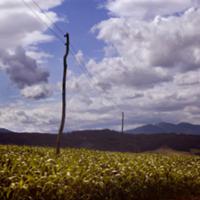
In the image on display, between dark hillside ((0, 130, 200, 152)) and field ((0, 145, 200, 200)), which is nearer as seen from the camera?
field ((0, 145, 200, 200))

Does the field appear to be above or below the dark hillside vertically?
below

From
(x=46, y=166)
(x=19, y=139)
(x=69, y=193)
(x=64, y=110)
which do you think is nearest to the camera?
→ (x=69, y=193)

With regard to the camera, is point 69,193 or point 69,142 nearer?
point 69,193

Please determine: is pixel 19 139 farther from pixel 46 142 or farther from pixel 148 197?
pixel 148 197

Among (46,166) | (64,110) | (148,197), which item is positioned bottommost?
(148,197)

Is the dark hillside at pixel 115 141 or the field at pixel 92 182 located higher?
the dark hillside at pixel 115 141

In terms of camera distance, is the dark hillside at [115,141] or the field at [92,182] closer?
the field at [92,182]

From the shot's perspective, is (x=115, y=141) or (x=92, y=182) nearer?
(x=92, y=182)

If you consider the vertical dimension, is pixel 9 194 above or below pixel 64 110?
below

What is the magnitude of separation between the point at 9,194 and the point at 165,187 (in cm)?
966

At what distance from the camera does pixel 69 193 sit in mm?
15031

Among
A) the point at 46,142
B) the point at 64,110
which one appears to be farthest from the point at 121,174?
the point at 46,142

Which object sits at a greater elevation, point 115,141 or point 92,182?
point 115,141

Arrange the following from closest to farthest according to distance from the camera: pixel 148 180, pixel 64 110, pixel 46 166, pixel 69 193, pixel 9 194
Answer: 1. pixel 9 194
2. pixel 69 193
3. pixel 46 166
4. pixel 148 180
5. pixel 64 110
